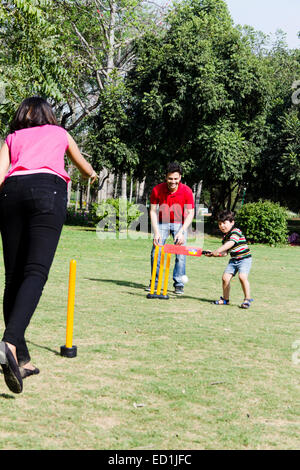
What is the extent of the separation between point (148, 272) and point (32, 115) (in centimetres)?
792

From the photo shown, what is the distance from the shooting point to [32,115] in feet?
12.7

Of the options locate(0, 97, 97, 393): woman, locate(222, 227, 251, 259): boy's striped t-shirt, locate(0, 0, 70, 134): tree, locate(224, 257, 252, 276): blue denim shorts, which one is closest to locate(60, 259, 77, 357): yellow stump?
locate(0, 97, 97, 393): woman

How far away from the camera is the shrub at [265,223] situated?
73.2ft

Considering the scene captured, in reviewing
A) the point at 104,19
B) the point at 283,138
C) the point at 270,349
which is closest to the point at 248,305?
the point at 270,349

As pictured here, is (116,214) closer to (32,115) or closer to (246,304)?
(246,304)

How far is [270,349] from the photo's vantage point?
5320 mm

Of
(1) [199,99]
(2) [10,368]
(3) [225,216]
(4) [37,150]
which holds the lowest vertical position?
(2) [10,368]

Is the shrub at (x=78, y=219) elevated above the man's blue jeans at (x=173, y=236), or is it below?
below

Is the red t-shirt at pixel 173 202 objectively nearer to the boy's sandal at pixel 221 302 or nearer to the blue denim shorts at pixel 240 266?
the blue denim shorts at pixel 240 266

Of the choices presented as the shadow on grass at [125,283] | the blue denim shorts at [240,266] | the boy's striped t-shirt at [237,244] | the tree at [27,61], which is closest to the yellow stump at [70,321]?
the boy's striped t-shirt at [237,244]

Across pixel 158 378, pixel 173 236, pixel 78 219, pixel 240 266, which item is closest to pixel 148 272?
pixel 173 236

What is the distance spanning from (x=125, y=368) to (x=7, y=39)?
12.5m

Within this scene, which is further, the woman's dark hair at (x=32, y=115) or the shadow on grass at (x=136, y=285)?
the shadow on grass at (x=136, y=285)

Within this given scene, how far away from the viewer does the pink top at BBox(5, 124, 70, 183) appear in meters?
3.71
